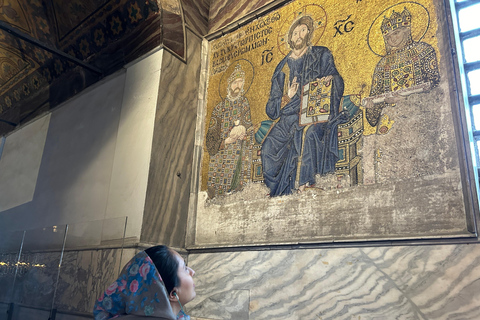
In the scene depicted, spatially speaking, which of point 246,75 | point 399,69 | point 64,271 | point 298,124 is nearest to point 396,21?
point 399,69

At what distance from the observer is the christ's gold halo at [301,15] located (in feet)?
16.4

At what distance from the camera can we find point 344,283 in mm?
3811

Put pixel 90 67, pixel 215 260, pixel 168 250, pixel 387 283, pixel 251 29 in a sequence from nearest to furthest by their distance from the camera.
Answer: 1. pixel 168 250
2. pixel 387 283
3. pixel 215 260
4. pixel 251 29
5. pixel 90 67

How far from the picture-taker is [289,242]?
14.1ft

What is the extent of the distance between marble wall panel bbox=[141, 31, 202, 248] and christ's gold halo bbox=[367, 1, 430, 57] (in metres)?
2.78

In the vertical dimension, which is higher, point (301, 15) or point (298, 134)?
point (301, 15)

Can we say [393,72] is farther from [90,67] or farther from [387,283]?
[90,67]

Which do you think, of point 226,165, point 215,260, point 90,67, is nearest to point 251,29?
point 226,165

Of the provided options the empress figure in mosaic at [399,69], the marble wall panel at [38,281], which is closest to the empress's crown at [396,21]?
the empress figure in mosaic at [399,69]

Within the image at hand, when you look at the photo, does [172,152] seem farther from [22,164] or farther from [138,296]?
[22,164]

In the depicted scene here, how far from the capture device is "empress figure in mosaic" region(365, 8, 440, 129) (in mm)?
3963

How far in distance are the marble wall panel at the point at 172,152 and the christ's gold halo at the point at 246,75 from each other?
0.48 metres

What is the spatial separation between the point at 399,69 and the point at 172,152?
3129 millimetres

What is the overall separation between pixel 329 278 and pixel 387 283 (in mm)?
578
